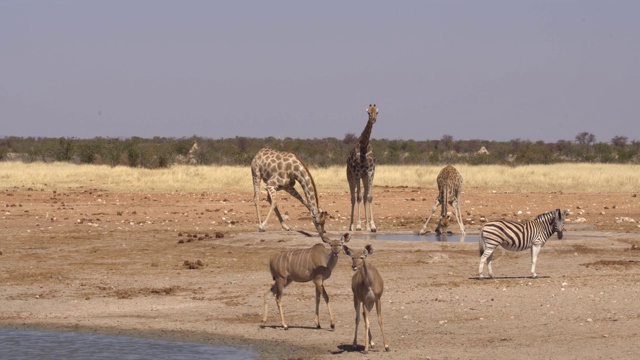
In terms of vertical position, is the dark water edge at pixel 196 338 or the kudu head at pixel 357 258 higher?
the kudu head at pixel 357 258

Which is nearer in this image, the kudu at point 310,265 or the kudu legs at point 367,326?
the kudu legs at point 367,326

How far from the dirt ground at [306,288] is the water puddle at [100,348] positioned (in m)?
0.30

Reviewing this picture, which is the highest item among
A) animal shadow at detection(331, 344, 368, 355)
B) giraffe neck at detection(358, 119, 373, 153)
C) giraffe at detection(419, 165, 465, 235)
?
giraffe neck at detection(358, 119, 373, 153)

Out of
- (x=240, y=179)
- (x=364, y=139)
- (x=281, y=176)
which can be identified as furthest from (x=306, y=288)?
(x=240, y=179)

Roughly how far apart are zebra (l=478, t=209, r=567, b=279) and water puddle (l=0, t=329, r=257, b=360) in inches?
199

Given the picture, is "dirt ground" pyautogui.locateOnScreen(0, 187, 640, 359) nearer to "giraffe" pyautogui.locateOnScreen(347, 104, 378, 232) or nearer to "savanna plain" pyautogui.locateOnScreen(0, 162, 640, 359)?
"savanna plain" pyautogui.locateOnScreen(0, 162, 640, 359)

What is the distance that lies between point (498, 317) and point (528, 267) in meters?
4.39

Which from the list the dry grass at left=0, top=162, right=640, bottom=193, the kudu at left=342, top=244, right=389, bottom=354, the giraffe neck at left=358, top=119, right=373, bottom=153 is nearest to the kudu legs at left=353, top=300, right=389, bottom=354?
the kudu at left=342, top=244, right=389, bottom=354

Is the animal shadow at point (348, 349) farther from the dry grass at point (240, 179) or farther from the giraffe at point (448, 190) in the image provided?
the dry grass at point (240, 179)

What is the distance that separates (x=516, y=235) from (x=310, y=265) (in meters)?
4.52

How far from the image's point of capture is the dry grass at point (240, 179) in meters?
35.5

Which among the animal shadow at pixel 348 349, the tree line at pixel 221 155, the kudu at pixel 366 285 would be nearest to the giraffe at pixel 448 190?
the animal shadow at pixel 348 349

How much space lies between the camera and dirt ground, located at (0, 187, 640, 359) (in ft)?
37.8

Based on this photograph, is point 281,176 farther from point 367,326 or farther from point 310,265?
point 367,326
